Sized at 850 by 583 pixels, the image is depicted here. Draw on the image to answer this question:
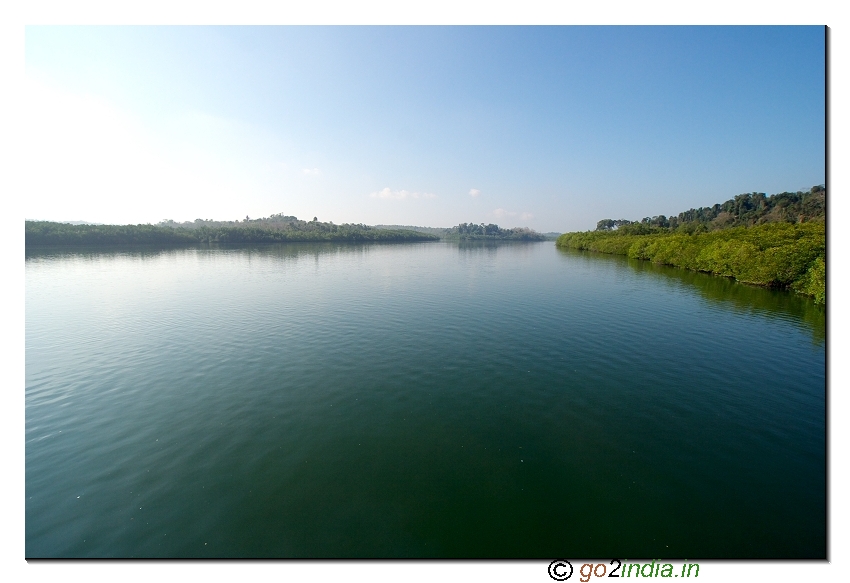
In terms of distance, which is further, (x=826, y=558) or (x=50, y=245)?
(x=50, y=245)

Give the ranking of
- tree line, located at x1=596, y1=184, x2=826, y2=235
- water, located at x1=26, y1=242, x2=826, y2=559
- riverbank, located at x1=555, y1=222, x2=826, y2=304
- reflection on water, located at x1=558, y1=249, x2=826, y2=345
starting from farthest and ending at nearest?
tree line, located at x1=596, y1=184, x2=826, y2=235
riverbank, located at x1=555, y1=222, x2=826, y2=304
reflection on water, located at x1=558, y1=249, x2=826, y2=345
water, located at x1=26, y1=242, x2=826, y2=559

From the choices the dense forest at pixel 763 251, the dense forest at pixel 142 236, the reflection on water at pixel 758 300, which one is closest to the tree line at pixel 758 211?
the dense forest at pixel 763 251

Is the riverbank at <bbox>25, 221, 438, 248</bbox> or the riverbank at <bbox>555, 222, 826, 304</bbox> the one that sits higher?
the riverbank at <bbox>25, 221, 438, 248</bbox>

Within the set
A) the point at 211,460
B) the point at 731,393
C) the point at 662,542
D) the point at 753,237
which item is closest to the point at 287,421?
the point at 211,460

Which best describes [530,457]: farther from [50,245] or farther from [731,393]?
[50,245]

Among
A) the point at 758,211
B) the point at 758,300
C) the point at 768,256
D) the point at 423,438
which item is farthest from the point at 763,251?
the point at 758,211

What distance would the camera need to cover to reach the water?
30.9ft

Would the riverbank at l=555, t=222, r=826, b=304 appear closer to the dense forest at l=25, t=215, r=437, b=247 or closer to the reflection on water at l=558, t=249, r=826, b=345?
the reflection on water at l=558, t=249, r=826, b=345

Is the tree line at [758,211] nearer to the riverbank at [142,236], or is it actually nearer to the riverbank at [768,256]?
the riverbank at [768,256]

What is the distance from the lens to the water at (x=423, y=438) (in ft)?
30.9

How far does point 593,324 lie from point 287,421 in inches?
970

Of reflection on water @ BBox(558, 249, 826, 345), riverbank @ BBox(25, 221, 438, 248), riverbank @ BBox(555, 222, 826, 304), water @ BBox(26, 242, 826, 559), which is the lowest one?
water @ BBox(26, 242, 826, 559)

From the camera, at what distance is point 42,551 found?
8984mm

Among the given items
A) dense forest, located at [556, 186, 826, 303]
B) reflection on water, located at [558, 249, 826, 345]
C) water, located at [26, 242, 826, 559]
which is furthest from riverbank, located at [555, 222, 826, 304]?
water, located at [26, 242, 826, 559]
